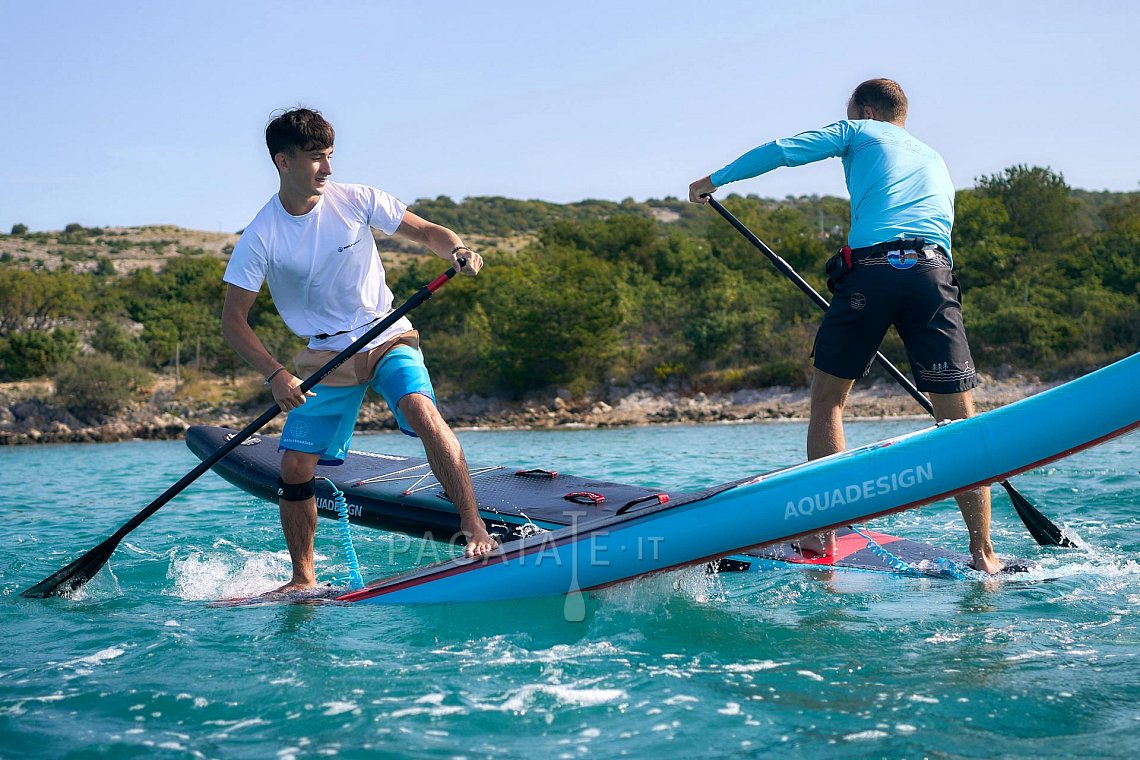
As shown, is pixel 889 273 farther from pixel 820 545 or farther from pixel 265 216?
pixel 265 216

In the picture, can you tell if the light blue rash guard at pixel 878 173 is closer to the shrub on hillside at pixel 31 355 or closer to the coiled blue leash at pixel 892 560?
the coiled blue leash at pixel 892 560

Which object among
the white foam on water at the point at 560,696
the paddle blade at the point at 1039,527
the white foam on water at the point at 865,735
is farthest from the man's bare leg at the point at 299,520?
the paddle blade at the point at 1039,527

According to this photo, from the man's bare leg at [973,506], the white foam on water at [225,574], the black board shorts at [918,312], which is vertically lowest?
the white foam on water at [225,574]

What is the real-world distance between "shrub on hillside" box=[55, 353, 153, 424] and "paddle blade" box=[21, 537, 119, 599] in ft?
96.4

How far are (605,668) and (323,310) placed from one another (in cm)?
219

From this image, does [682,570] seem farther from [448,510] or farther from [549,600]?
[448,510]

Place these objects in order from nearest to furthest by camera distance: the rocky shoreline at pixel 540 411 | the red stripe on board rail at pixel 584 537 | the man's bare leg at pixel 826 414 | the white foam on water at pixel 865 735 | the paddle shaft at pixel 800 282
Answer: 1. the white foam on water at pixel 865 735
2. the red stripe on board rail at pixel 584 537
3. the man's bare leg at pixel 826 414
4. the paddle shaft at pixel 800 282
5. the rocky shoreline at pixel 540 411

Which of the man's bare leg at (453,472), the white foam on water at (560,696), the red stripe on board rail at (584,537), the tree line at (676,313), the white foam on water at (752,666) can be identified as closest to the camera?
the white foam on water at (560,696)

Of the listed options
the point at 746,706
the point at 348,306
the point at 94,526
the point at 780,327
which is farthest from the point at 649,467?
the point at 780,327

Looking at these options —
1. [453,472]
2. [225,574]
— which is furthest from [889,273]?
[225,574]

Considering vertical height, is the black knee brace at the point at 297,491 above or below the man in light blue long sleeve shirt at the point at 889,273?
below

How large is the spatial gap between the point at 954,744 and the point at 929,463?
1278 mm

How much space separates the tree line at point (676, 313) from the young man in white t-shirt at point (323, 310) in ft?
87.3

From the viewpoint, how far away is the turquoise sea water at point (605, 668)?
8.90 ft
